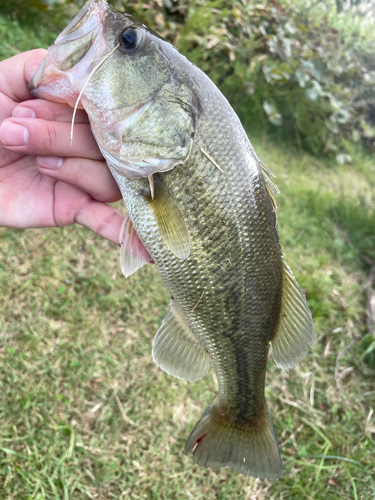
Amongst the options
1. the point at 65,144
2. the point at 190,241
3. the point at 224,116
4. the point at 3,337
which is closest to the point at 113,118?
the point at 65,144

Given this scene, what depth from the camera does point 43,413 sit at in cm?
184

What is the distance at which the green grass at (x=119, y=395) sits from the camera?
5.87ft

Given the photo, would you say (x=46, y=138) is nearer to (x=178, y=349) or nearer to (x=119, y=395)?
(x=178, y=349)

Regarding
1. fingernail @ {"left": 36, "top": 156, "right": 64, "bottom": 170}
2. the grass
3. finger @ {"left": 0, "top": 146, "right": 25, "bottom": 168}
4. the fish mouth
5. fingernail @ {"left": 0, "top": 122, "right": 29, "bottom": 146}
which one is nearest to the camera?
the fish mouth

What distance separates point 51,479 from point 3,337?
2.77 feet

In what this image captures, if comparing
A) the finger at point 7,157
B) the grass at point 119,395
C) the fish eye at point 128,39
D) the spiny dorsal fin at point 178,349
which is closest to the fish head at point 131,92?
the fish eye at point 128,39

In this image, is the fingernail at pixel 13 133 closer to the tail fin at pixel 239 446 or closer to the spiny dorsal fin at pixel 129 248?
the spiny dorsal fin at pixel 129 248

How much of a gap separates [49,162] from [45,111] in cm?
19

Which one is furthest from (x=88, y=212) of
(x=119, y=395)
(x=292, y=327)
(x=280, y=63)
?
(x=280, y=63)

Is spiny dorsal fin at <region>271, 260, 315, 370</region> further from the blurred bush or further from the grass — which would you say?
the blurred bush

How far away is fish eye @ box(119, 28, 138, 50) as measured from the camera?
110 cm

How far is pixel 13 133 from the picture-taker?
1148 mm

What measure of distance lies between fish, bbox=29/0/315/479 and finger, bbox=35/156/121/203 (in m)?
0.13

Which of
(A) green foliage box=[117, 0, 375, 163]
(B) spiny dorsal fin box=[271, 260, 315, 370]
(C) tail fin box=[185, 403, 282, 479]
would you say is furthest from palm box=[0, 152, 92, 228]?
(A) green foliage box=[117, 0, 375, 163]
